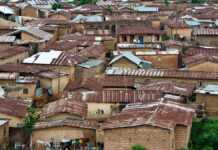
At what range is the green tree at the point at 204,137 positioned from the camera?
1402 centimetres

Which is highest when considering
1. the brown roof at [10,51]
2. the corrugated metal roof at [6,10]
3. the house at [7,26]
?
the corrugated metal roof at [6,10]

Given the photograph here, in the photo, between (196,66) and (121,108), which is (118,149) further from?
(196,66)

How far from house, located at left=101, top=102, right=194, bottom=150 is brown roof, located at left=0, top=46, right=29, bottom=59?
969cm

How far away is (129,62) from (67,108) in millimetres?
6503

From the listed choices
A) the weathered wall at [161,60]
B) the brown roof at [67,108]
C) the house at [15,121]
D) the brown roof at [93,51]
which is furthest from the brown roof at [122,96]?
the brown roof at [93,51]

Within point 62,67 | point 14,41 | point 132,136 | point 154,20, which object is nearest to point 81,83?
point 62,67

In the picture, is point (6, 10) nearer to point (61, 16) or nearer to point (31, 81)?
point (61, 16)

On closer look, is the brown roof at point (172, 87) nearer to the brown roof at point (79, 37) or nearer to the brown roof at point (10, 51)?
the brown roof at point (10, 51)

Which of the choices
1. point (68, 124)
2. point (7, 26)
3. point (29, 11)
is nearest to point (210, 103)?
point (68, 124)

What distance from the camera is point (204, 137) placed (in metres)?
14.1

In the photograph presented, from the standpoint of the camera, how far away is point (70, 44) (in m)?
25.1

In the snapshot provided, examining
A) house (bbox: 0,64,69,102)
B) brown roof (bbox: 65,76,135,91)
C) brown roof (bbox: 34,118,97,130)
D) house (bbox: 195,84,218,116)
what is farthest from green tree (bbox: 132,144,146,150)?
house (bbox: 0,64,69,102)

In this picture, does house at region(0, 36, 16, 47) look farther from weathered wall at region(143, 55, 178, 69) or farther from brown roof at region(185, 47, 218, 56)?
brown roof at region(185, 47, 218, 56)

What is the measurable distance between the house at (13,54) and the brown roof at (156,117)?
904 centimetres
